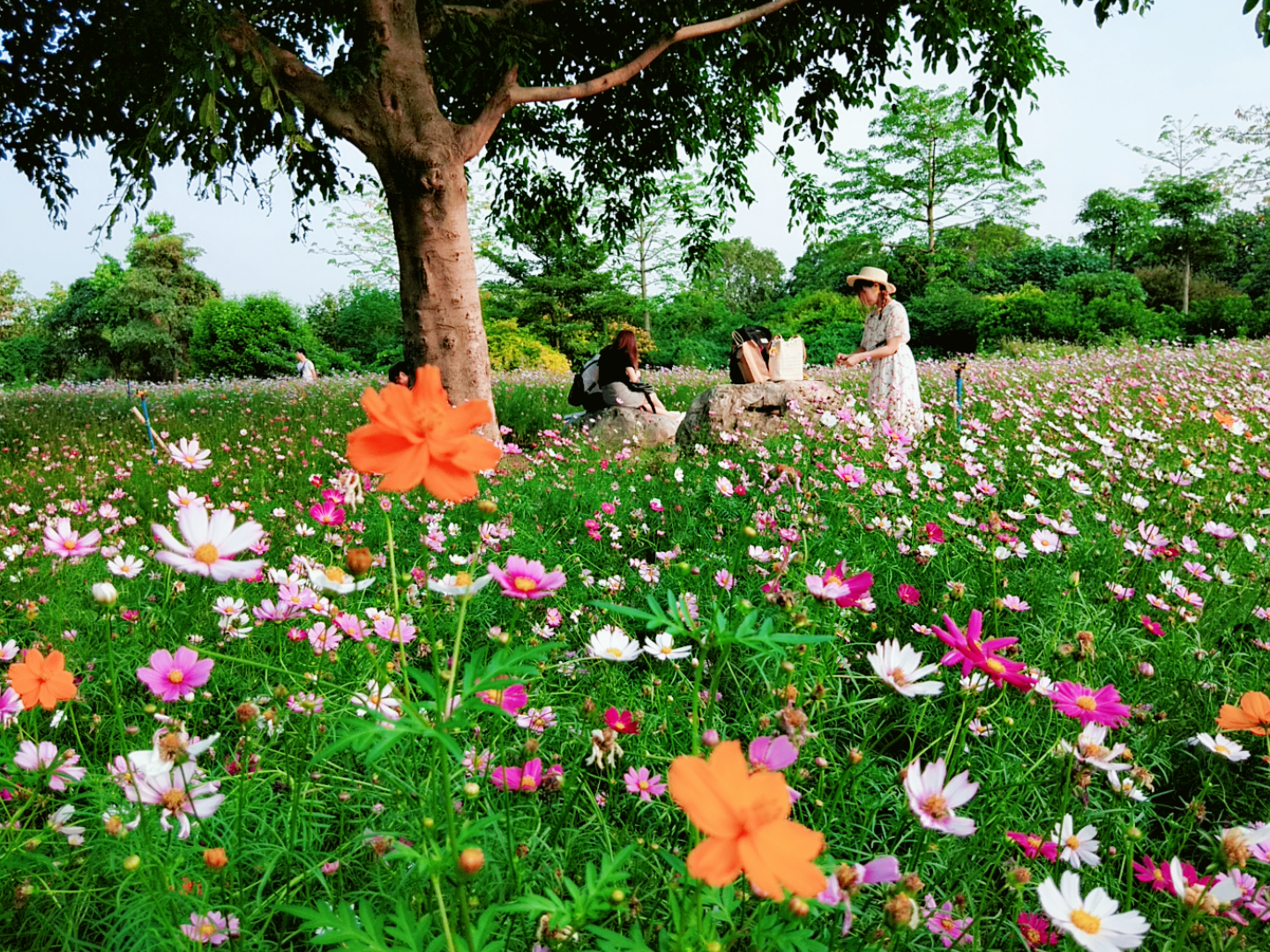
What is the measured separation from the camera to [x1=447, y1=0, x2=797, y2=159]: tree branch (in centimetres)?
559

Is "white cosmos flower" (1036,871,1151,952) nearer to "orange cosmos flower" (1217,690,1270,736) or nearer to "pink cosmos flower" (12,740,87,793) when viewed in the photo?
"orange cosmos flower" (1217,690,1270,736)

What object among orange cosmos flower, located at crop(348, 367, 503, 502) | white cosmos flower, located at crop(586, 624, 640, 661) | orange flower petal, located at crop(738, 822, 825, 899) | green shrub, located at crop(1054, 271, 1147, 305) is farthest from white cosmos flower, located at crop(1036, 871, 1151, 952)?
green shrub, located at crop(1054, 271, 1147, 305)

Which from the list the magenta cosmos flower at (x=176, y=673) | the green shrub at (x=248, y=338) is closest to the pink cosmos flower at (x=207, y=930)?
the magenta cosmos flower at (x=176, y=673)

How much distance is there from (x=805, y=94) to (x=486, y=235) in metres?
20.3

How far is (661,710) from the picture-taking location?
1785 mm

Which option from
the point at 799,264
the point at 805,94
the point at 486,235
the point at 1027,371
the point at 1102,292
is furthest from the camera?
the point at 799,264

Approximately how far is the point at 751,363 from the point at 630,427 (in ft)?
4.08

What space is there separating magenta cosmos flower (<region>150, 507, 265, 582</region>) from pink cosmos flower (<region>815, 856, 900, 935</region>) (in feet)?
2.34

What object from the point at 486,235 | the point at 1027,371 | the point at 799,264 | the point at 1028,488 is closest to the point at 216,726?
the point at 1028,488

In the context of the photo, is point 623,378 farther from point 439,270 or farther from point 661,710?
point 661,710

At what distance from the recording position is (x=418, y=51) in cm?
543

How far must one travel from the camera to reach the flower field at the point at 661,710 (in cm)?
81

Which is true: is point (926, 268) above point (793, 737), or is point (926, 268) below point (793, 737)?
above

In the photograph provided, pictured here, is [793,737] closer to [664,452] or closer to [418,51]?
[664,452]
